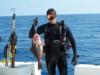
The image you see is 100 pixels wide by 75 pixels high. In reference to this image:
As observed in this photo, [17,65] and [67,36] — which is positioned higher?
[67,36]

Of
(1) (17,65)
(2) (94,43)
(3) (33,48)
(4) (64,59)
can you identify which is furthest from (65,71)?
(2) (94,43)

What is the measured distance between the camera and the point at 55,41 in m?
6.40

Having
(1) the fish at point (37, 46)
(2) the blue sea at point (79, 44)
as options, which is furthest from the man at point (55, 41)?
(2) the blue sea at point (79, 44)

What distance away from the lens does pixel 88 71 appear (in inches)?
265

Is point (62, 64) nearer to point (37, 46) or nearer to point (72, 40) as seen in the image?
point (72, 40)

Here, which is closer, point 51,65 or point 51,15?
point 51,15

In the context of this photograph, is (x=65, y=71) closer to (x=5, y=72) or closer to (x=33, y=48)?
(x=33, y=48)

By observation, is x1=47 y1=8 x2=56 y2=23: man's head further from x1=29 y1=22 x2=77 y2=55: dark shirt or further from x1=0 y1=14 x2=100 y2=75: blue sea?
x1=0 y1=14 x2=100 y2=75: blue sea

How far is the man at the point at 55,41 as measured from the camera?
637 centimetres

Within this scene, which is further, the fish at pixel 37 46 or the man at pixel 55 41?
the man at pixel 55 41

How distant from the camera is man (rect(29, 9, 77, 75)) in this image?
251 inches

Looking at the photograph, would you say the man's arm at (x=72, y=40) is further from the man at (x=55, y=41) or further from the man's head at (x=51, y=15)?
the man's head at (x=51, y=15)

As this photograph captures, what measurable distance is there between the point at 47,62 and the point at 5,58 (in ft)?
4.12

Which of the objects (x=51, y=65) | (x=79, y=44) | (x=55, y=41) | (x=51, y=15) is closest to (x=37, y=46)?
Answer: (x=55, y=41)
